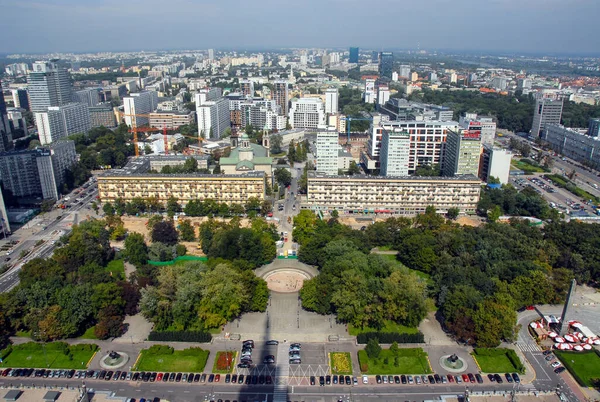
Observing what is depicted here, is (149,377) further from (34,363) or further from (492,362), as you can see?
(492,362)

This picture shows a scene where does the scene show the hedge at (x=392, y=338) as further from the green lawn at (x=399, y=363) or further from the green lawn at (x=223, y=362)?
the green lawn at (x=223, y=362)

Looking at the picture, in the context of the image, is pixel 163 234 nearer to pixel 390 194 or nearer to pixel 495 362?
pixel 390 194

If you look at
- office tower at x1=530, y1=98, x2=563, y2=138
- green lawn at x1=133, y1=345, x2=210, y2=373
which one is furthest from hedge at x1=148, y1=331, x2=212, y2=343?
office tower at x1=530, y1=98, x2=563, y2=138

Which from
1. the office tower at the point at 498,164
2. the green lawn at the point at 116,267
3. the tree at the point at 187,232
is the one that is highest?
the office tower at the point at 498,164

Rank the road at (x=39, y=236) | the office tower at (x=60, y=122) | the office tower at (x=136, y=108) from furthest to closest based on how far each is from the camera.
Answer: the office tower at (x=136, y=108) → the office tower at (x=60, y=122) → the road at (x=39, y=236)

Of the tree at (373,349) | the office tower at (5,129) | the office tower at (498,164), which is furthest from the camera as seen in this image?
the office tower at (5,129)

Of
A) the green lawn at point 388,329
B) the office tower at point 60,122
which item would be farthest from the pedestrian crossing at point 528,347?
the office tower at point 60,122

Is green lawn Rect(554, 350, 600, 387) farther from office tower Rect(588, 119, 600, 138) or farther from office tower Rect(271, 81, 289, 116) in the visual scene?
office tower Rect(271, 81, 289, 116)
